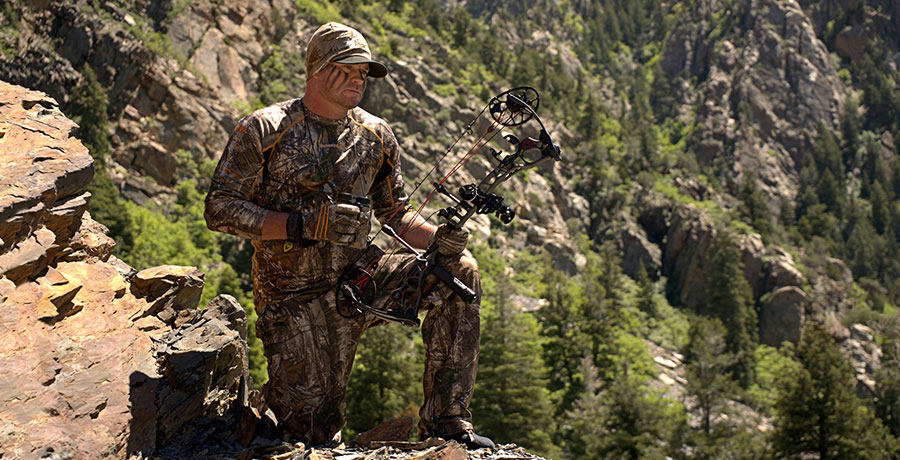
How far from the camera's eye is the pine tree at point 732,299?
75.9 metres

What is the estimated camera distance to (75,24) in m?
41.0

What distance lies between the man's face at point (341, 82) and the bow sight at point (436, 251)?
926 mm

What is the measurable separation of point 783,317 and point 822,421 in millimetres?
51123

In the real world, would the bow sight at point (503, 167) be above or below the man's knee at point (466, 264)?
above

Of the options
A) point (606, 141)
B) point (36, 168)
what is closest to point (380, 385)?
point (36, 168)

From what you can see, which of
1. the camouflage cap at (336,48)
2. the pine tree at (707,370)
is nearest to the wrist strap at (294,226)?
the camouflage cap at (336,48)

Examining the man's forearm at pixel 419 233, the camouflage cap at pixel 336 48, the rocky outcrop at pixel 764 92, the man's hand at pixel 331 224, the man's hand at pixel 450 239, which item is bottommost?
the man's hand at pixel 331 224

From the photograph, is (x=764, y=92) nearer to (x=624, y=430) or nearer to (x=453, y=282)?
(x=624, y=430)

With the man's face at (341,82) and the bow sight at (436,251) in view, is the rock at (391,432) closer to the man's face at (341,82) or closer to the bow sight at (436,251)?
the bow sight at (436,251)

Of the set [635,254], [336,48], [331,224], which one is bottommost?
[331,224]

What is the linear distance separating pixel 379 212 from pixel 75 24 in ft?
136

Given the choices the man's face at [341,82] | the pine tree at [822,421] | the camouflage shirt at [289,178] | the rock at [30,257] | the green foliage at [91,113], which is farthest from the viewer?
the green foliage at [91,113]

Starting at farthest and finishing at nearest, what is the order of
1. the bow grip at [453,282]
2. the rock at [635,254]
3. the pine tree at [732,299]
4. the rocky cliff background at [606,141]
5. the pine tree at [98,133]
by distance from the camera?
the rock at [635,254] → the pine tree at [732,299] → the rocky cliff background at [606,141] → the pine tree at [98,133] → the bow grip at [453,282]

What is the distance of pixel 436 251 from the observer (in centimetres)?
570
